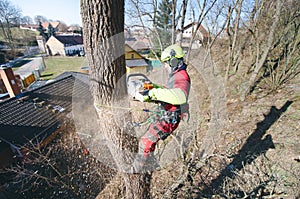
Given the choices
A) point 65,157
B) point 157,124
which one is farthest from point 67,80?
point 157,124

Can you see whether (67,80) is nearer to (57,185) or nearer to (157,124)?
(57,185)

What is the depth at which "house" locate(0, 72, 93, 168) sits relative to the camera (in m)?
5.89

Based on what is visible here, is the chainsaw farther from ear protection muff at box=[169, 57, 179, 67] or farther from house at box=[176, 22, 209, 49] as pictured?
house at box=[176, 22, 209, 49]

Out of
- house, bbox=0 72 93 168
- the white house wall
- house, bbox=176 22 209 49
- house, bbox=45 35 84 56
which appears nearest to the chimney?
house, bbox=0 72 93 168

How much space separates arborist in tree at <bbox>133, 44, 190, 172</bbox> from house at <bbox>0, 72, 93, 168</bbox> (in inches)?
123

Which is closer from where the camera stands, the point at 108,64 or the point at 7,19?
the point at 108,64

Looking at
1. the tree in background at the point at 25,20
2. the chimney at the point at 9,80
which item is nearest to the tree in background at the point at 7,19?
the tree in background at the point at 25,20

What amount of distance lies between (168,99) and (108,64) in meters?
0.67

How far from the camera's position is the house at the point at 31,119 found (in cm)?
589

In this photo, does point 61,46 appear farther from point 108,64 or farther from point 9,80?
point 108,64

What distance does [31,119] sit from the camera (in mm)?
6887

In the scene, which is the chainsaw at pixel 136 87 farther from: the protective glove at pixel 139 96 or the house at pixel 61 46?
the house at pixel 61 46

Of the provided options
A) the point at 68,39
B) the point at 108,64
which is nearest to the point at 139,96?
the point at 108,64

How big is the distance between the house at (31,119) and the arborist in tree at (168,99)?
3.13 metres
